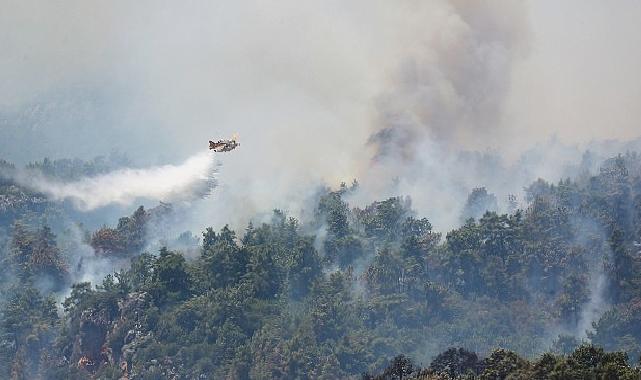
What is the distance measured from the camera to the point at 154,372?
156750mm

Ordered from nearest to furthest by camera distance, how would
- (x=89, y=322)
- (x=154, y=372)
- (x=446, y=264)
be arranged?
(x=154, y=372)
(x=89, y=322)
(x=446, y=264)

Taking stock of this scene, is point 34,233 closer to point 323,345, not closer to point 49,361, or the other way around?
point 49,361

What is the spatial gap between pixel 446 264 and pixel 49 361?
56.6 metres

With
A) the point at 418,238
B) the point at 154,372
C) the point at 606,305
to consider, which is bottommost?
the point at 154,372

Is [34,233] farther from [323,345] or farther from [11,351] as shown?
[323,345]

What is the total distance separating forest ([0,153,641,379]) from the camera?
533 feet

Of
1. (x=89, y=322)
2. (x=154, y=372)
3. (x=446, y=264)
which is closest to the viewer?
(x=154, y=372)

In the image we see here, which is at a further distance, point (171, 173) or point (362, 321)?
point (171, 173)

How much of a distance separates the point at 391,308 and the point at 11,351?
5092cm

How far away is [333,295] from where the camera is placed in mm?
175000

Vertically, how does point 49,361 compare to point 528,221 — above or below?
below

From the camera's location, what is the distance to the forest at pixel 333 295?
533ft

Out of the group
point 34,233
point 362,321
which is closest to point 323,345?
point 362,321

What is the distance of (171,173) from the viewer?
195500mm
